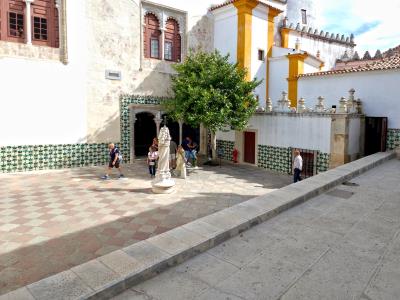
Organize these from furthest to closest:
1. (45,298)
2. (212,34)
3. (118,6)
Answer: (212,34) → (118,6) → (45,298)

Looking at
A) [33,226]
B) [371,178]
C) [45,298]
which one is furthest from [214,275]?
[371,178]

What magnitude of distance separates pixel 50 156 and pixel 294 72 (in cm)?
1177

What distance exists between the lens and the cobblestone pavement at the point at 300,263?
246 cm

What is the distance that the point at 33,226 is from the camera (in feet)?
18.5

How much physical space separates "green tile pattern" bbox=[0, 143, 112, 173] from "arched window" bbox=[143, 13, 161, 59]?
4.59 m

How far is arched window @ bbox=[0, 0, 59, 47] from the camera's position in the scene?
10.2m

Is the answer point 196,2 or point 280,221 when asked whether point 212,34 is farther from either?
point 280,221

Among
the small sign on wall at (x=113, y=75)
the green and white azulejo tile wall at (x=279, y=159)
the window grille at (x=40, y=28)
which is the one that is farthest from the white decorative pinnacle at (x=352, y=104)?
the window grille at (x=40, y=28)

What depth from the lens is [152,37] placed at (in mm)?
13477

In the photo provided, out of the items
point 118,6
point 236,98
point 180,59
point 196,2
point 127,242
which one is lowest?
point 127,242

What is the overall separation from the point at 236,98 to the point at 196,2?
234 inches

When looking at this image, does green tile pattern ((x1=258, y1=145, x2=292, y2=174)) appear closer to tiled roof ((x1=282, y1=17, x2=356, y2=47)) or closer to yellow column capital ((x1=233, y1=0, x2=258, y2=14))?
yellow column capital ((x1=233, y1=0, x2=258, y2=14))

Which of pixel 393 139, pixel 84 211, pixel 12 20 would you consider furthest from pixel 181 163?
pixel 393 139

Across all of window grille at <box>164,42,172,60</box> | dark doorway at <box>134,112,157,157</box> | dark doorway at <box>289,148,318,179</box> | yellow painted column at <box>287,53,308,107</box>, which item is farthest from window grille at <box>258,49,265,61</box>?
dark doorway at <box>134,112,157,157</box>
